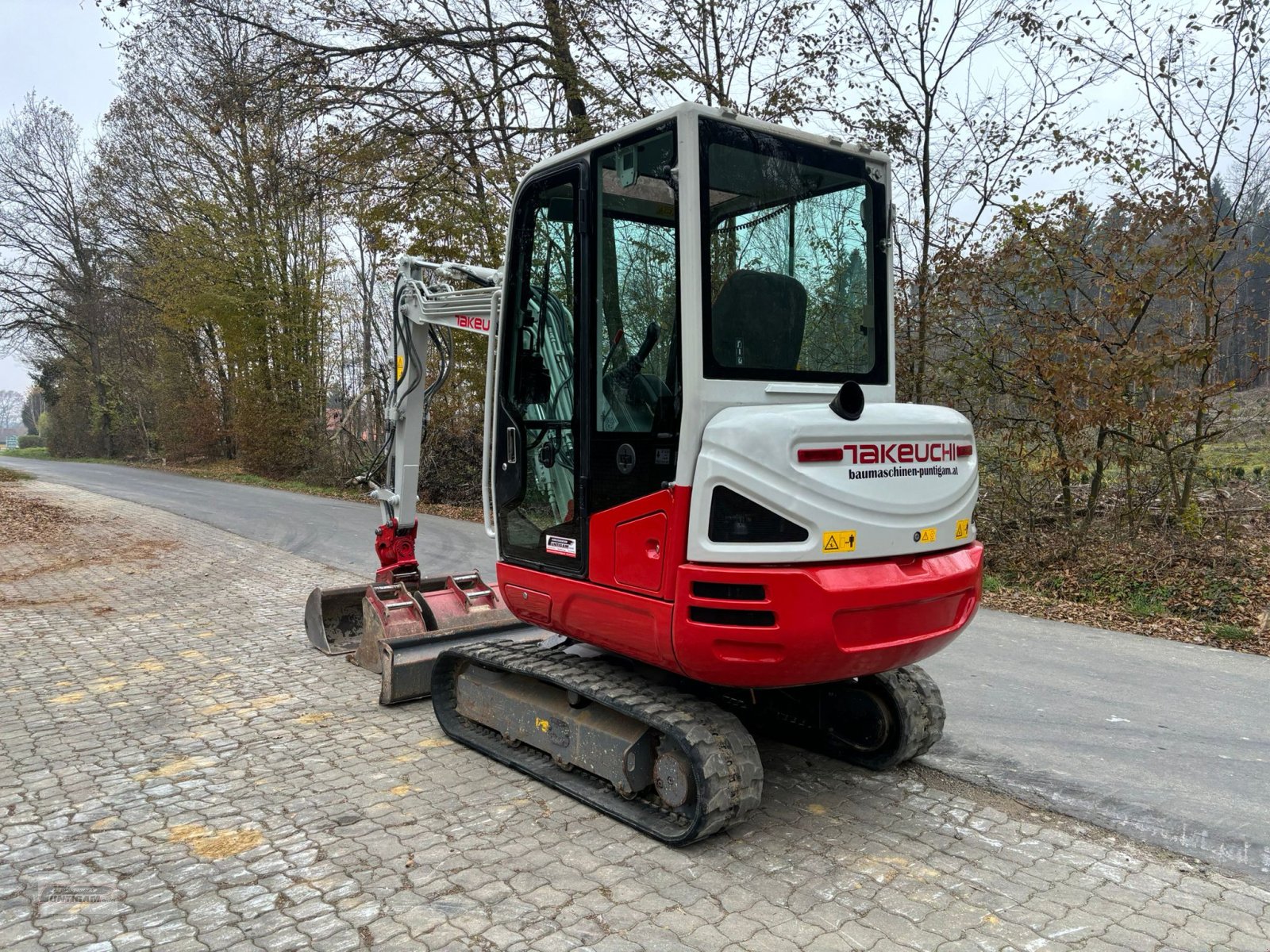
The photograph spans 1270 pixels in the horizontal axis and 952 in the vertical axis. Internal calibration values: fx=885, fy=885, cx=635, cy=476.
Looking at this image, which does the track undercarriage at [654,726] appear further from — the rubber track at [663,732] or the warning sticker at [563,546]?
the warning sticker at [563,546]

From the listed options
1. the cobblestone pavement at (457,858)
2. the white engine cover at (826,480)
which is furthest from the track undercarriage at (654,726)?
the white engine cover at (826,480)

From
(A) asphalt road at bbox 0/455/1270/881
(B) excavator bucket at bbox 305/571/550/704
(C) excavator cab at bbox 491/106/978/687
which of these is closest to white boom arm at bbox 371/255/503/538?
(B) excavator bucket at bbox 305/571/550/704

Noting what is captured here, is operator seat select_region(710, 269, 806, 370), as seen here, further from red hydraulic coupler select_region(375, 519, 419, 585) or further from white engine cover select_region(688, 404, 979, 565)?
red hydraulic coupler select_region(375, 519, 419, 585)

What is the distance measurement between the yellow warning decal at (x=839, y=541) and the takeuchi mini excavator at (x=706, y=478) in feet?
0.05

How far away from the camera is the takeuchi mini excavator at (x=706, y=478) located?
3369 millimetres

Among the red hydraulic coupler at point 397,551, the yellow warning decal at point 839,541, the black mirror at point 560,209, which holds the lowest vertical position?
the red hydraulic coupler at point 397,551

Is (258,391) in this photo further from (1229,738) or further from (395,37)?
(1229,738)

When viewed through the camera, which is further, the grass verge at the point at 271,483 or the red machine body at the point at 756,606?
the grass verge at the point at 271,483

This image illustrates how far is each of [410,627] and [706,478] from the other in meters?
→ 3.00

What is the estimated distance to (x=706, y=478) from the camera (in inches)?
133

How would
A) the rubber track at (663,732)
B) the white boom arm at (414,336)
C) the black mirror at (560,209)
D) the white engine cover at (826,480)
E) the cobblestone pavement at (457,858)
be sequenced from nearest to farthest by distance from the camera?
the cobblestone pavement at (457,858)
the white engine cover at (826,480)
the rubber track at (663,732)
the black mirror at (560,209)
the white boom arm at (414,336)

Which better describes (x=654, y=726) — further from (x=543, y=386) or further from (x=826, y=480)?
(x=543, y=386)

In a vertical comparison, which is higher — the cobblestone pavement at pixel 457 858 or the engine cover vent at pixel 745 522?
the engine cover vent at pixel 745 522

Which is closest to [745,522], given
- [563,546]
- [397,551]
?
[563,546]
